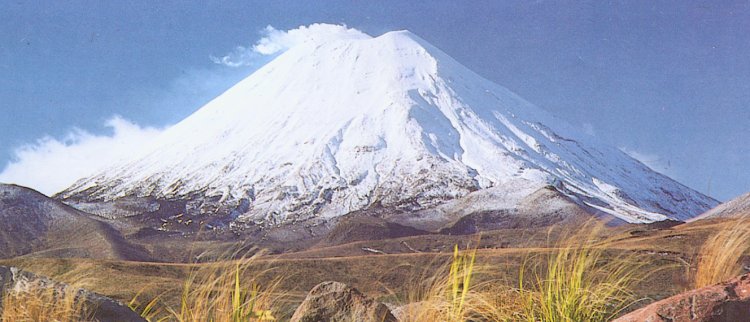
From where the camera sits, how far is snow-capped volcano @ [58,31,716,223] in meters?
84.4

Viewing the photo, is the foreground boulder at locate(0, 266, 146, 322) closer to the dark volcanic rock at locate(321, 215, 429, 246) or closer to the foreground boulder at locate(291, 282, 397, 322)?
the foreground boulder at locate(291, 282, 397, 322)

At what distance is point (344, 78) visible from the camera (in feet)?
415

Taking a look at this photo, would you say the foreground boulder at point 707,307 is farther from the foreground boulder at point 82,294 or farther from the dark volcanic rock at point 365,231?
the dark volcanic rock at point 365,231

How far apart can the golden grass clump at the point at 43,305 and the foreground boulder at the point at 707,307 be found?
121 inches

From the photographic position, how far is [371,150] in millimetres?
97250

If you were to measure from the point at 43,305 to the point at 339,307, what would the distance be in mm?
1932

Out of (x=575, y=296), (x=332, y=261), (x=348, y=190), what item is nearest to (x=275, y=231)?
(x=348, y=190)

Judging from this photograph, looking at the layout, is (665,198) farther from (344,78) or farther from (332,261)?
(332,261)

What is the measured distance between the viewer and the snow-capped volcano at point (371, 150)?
84375mm

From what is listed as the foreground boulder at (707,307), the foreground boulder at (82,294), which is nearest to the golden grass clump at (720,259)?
the foreground boulder at (707,307)

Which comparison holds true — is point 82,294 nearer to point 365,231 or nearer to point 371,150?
point 365,231

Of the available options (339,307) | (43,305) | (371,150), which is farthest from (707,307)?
(371,150)

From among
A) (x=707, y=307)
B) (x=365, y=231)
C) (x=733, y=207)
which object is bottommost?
(x=707, y=307)

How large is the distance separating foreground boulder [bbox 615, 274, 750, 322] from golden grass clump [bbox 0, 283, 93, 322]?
3061 millimetres
